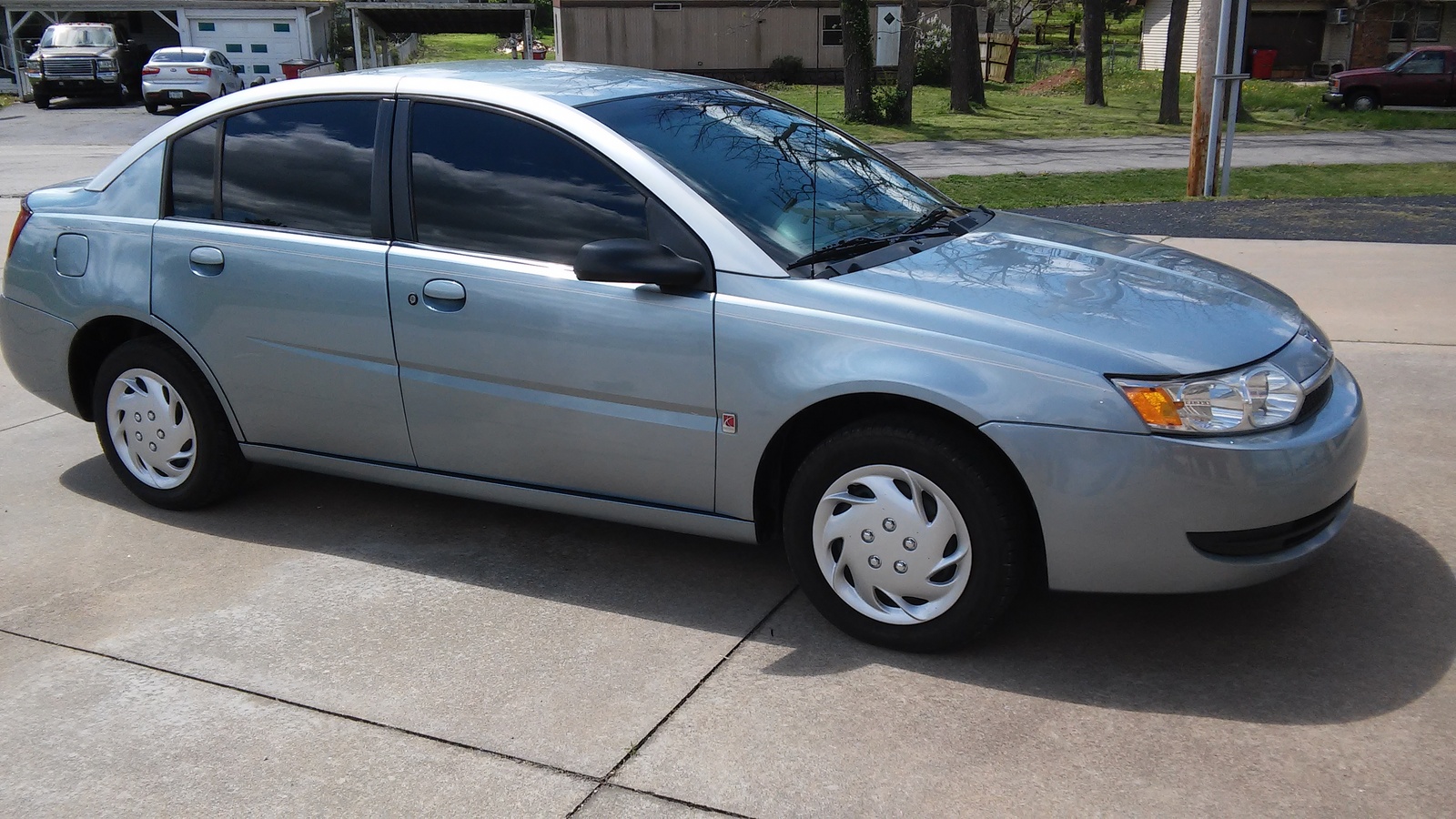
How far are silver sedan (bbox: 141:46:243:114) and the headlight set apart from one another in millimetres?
32162

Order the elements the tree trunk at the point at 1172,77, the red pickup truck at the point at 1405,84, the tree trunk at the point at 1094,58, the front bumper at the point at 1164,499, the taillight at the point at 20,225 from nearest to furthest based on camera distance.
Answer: the front bumper at the point at 1164,499
the taillight at the point at 20,225
the tree trunk at the point at 1172,77
the red pickup truck at the point at 1405,84
the tree trunk at the point at 1094,58

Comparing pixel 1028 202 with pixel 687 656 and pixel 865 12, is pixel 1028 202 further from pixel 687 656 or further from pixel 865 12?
pixel 865 12

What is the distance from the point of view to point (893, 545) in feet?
12.0

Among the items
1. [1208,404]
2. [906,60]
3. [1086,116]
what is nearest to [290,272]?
[1208,404]

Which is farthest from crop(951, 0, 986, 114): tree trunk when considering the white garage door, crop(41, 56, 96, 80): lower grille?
crop(41, 56, 96, 80): lower grille

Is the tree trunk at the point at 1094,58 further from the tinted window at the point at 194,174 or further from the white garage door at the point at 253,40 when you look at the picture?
the tinted window at the point at 194,174

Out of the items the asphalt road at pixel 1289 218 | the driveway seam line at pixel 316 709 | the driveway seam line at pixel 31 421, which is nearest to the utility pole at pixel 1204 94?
the asphalt road at pixel 1289 218

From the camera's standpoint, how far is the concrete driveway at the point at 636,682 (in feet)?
10.1

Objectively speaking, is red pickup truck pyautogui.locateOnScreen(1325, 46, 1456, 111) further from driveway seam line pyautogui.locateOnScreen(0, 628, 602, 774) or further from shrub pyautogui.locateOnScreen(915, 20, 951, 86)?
driveway seam line pyautogui.locateOnScreen(0, 628, 602, 774)

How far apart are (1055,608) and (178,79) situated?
32.8m

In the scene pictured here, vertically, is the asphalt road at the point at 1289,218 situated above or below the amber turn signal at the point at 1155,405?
below

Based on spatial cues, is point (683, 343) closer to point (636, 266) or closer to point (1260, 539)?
point (636, 266)

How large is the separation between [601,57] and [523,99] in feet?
123

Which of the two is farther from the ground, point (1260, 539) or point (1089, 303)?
point (1089, 303)
